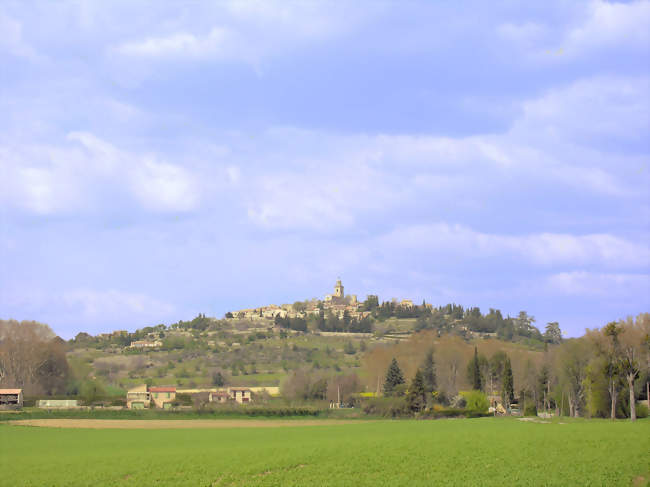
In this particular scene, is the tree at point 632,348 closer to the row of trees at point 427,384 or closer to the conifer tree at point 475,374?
the row of trees at point 427,384

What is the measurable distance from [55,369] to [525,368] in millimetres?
94453

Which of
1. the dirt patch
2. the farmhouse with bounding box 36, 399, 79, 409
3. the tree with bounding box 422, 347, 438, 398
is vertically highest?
the tree with bounding box 422, 347, 438, 398

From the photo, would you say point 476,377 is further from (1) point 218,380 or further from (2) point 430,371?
(1) point 218,380

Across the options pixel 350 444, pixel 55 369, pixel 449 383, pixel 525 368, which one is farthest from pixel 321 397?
pixel 350 444

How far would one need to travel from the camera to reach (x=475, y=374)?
123 meters

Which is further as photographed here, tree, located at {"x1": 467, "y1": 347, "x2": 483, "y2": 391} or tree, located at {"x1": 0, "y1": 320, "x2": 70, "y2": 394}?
tree, located at {"x1": 0, "y1": 320, "x2": 70, "y2": 394}

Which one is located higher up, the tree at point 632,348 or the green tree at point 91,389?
the tree at point 632,348

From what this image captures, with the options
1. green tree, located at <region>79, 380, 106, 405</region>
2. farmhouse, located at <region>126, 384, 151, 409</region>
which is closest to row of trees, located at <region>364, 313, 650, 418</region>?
farmhouse, located at <region>126, 384, 151, 409</region>

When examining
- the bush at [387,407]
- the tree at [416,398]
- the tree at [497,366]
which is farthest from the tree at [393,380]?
the tree at [497,366]

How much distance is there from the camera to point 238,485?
104ft

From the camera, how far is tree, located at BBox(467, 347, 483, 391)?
4815 inches

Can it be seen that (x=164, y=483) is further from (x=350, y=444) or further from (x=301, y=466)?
(x=350, y=444)

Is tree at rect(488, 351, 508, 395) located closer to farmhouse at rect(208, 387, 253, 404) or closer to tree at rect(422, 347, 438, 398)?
tree at rect(422, 347, 438, 398)

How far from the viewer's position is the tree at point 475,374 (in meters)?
122
